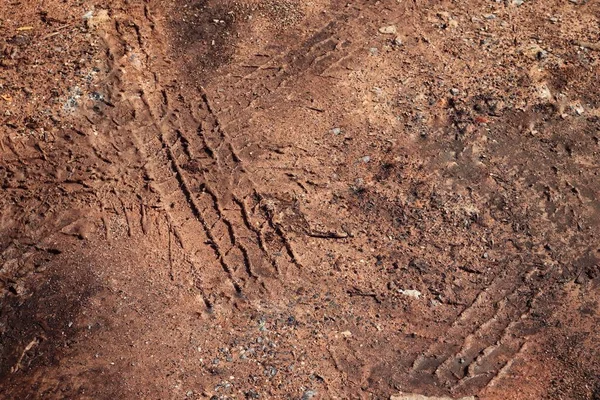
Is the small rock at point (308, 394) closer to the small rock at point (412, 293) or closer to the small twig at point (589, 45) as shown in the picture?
the small rock at point (412, 293)

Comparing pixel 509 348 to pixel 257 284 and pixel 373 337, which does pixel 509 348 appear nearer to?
pixel 373 337

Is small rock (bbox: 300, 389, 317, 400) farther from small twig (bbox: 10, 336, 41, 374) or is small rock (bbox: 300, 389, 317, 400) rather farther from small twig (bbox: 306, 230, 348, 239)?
small twig (bbox: 10, 336, 41, 374)

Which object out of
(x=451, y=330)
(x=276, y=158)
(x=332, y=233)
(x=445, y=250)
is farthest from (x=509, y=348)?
(x=276, y=158)

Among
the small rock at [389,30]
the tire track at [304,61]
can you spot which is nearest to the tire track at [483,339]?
the tire track at [304,61]

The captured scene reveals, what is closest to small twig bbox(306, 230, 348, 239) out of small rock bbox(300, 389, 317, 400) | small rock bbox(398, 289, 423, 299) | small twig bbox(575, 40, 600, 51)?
small rock bbox(398, 289, 423, 299)

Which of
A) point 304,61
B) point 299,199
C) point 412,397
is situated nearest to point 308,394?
point 412,397

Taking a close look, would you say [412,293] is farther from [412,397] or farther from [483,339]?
[412,397]
